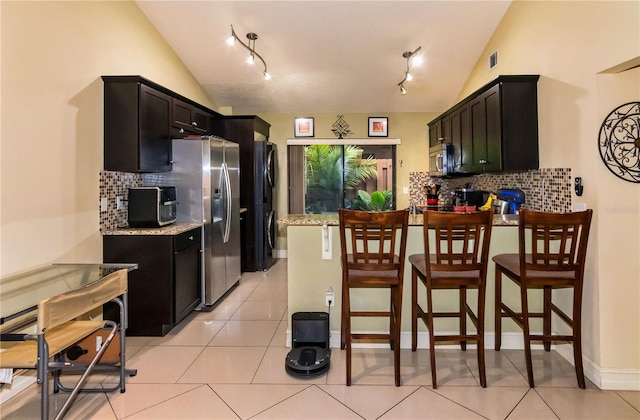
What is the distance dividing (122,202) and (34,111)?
1.18m

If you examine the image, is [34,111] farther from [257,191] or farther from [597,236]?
[597,236]

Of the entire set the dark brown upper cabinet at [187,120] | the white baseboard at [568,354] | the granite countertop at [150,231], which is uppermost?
the dark brown upper cabinet at [187,120]

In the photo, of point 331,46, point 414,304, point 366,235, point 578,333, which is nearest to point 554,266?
point 578,333

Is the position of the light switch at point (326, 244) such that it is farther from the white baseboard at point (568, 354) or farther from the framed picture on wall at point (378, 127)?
the framed picture on wall at point (378, 127)

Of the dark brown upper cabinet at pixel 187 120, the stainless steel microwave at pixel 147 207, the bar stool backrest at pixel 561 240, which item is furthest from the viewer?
the dark brown upper cabinet at pixel 187 120

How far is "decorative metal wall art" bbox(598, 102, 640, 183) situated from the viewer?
2.27 meters

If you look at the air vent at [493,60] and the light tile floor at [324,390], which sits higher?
the air vent at [493,60]

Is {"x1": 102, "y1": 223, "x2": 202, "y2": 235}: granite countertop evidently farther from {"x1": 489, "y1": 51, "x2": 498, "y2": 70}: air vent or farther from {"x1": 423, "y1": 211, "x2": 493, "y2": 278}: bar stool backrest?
{"x1": 489, "y1": 51, "x2": 498, "y2": 70}: air vent

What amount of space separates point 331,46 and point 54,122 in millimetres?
3036

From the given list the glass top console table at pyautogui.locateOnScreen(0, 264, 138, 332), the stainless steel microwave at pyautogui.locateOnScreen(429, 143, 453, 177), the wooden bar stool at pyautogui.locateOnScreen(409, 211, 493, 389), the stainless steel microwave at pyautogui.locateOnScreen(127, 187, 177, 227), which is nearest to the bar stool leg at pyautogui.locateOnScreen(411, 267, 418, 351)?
the wooden bar stool at pyautogui.locateOnScreen(409, 211, 493, 389)

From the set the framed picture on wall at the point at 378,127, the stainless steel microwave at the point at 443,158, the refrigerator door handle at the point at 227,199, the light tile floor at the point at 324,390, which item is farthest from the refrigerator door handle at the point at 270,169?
the light tile floor at the point at 324,390

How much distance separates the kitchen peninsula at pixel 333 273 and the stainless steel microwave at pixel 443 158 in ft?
5.98

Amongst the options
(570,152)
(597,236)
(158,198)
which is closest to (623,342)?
(597,236)

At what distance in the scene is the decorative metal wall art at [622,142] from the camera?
7.44ft
